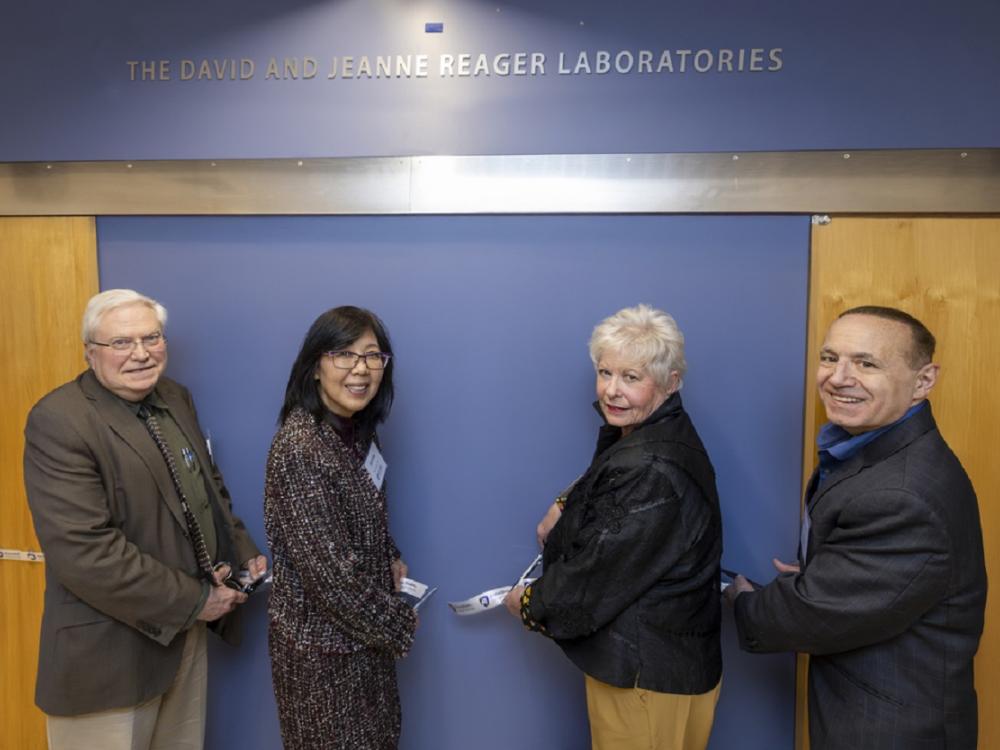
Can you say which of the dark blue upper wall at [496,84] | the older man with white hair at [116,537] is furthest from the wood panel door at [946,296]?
the older man with white hair at [116,537]

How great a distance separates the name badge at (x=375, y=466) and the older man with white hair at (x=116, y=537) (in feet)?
1.75

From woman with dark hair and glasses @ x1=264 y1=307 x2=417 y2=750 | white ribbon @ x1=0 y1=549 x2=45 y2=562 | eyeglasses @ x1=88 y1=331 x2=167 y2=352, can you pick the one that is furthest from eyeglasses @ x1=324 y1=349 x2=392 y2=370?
white ribbon @ x1=0 y1=549 x2=45 y2=562

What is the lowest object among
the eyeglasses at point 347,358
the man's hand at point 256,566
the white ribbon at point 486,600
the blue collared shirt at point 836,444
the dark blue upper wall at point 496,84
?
the white ribbon at point 486,600

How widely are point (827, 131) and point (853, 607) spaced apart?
4.31 ft

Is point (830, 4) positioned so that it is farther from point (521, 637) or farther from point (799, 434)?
point (521, 637)

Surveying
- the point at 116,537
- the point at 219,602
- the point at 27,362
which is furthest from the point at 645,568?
the point at 27,362

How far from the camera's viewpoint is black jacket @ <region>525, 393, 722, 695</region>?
1595mm

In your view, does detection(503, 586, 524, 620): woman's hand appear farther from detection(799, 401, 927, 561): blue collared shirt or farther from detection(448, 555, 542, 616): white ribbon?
detection(799, 401, 927, 561): blue collared shirt

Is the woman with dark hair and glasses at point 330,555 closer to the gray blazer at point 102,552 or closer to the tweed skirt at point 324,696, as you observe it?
the tweed skirt at point 324,696

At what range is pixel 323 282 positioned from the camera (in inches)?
86.3

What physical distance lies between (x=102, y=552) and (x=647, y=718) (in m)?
1.40

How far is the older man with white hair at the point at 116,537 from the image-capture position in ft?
5.71

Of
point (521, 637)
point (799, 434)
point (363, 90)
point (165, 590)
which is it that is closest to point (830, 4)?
point (799, 434)

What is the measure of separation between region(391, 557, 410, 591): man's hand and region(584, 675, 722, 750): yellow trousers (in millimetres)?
603
